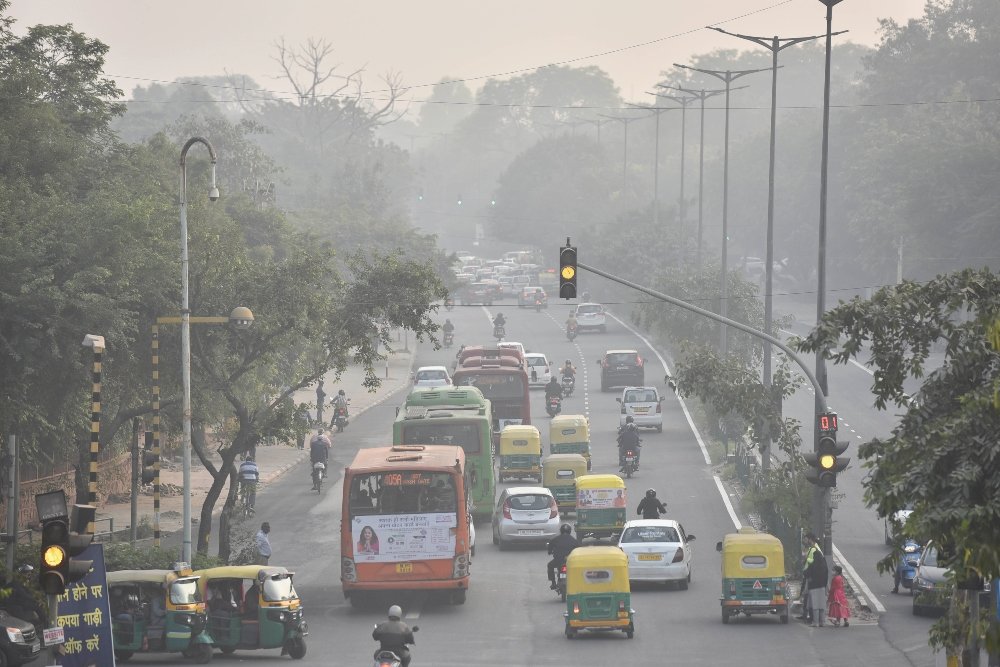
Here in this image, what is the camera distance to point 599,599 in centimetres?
2680

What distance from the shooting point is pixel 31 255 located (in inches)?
1222

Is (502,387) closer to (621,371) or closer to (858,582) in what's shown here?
(621,371)

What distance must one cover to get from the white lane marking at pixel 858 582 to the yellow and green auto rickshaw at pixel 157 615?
12.7 m

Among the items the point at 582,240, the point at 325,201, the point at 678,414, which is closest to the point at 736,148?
the point at 582,240

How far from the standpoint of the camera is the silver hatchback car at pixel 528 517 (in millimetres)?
36281

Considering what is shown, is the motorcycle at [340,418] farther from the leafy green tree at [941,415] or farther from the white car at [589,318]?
the leafy green tree at [941,415]

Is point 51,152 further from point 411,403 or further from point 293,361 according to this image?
point 293,361

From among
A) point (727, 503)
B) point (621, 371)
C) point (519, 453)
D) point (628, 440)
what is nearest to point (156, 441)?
point (519, 453)

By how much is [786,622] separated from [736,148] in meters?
117

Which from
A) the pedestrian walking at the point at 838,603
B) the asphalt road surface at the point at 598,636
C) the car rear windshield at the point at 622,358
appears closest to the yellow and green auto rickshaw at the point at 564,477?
the asphalt road surface at the point at 598,636

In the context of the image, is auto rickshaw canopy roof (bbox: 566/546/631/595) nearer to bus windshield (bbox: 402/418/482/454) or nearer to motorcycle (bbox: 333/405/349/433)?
bus windshield (bbox: 402/418/482/454)

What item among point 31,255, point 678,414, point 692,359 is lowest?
point 678,414

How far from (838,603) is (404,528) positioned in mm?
7916

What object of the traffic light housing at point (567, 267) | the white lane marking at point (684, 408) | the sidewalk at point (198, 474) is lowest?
the sidewalk at point (198, 474)
